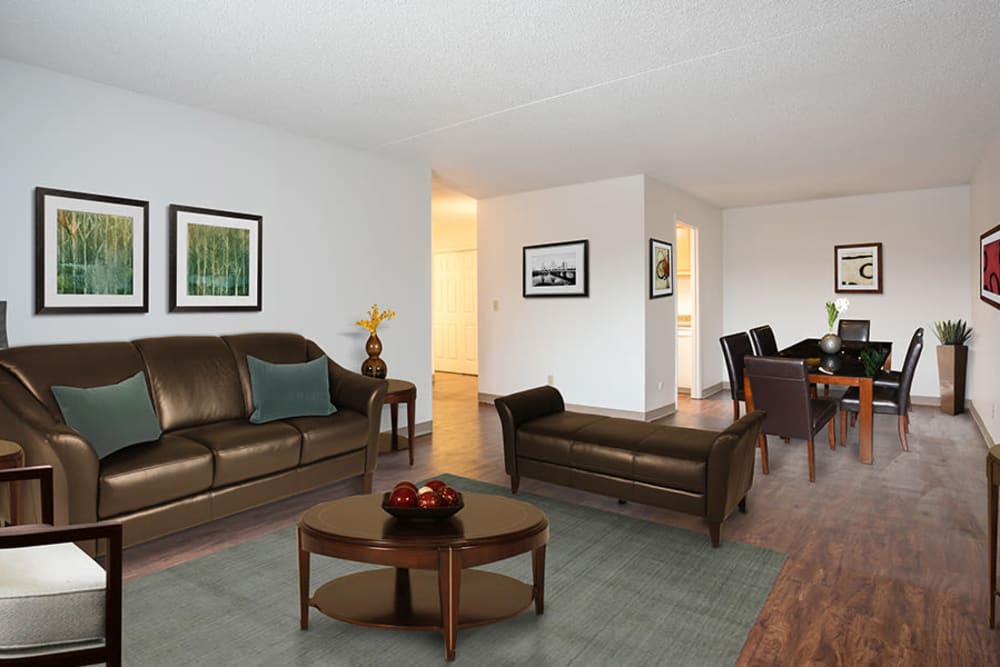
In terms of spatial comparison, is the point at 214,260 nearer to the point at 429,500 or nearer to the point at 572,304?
the point at 429,500

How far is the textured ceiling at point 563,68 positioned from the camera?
2.72 meters

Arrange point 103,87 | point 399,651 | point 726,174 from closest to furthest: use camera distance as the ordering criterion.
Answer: point 399,651, point 103,87, point 726,174

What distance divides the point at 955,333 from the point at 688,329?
2793 mm

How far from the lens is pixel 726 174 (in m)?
6.05

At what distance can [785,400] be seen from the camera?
4.22 meters

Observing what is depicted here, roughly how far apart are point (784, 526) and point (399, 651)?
7.21 feet

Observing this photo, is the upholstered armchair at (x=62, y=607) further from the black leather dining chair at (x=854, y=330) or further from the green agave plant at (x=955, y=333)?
the green agave plant at (x=955, y=333)

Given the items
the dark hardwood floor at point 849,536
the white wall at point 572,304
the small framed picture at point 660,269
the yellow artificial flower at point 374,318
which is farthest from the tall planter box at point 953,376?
the yellow artificial flower at point 374,318

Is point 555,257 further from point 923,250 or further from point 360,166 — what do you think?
point 923,250

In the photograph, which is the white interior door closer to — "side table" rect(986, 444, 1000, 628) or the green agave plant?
the green agave plant

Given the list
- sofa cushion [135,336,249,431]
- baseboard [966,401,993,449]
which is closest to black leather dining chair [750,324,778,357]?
baseboard [966,401,993,449]

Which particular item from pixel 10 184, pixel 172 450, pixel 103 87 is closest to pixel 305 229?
pixel 103 87

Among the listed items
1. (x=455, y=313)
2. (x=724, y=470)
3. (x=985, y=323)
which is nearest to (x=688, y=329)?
(x=985, y=323)

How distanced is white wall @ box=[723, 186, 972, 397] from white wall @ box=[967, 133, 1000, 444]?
397 millimetres
